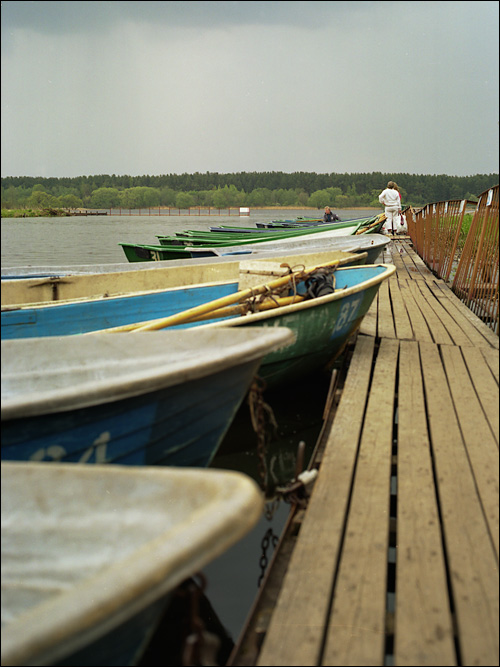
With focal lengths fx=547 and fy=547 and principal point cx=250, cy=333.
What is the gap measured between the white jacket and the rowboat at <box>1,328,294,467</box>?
14.1 metres

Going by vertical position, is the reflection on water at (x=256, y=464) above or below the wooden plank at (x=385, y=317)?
below

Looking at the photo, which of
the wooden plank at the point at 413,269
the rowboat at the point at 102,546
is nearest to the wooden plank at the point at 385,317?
the wooden plank at the point at 413,269

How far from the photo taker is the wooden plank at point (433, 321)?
18.6 feet

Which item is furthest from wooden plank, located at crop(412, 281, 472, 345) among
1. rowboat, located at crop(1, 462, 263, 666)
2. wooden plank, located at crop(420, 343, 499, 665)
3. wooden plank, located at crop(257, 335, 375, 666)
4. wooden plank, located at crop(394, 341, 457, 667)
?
rowboat, located at crop(1, 462, 263, 666)

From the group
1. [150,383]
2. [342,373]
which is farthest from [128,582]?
[342,373]

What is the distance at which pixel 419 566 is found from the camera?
220 centimetres

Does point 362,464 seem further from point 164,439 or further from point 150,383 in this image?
point 150,383

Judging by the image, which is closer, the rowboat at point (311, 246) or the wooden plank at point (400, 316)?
the wooden plank at point (400, 316)

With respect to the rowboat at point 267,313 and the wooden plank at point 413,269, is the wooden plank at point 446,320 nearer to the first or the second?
the rowboat at point 267,313

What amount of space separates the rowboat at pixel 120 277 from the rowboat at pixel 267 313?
17 cm

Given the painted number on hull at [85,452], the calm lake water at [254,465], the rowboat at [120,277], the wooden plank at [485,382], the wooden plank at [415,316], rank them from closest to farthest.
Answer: the painted number on hull at [85,452] → the calm lake water at [254,465] → the wooden plank at [485,382] → the wooden plank at [415,316] → the rowboat at [120,277]

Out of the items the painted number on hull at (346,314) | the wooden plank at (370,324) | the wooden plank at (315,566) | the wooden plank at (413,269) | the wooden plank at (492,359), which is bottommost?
the wooden plank at (315,566)

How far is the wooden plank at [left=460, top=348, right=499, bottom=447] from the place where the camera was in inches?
144

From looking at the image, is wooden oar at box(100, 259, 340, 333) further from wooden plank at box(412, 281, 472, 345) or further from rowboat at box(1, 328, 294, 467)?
wooden plank at box(412, 281, 472, 345)
